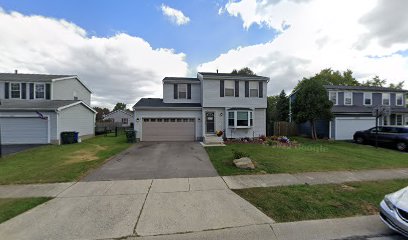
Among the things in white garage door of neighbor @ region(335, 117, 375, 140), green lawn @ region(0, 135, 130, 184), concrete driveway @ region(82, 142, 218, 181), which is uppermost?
white garage door of neighbor @ region(335, 117, 375, 140)

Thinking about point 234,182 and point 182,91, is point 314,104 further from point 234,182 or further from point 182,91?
point 234,182

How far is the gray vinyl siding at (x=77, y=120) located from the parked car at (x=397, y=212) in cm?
1893

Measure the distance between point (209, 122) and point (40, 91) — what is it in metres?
16.1

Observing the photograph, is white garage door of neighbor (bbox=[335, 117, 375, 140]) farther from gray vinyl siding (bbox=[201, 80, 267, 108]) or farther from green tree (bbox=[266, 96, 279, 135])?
gray vinyl siding (bbox=[201, 80, 267, 108])

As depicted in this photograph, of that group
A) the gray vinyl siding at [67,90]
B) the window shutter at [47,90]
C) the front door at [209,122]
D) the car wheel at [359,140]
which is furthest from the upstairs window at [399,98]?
the window shutter at [47,90]

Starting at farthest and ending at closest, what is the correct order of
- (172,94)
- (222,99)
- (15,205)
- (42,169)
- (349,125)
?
(349,125) < (172,94) < (222,99) < (42,169) < (15,205)

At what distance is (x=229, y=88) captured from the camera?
18188 mm

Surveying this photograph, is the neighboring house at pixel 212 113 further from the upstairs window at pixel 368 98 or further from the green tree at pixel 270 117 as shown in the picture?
the upstairs window at pixel 368 98

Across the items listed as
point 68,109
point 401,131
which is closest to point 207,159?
point 68,109

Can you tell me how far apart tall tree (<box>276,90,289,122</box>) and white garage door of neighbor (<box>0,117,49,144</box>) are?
26925mm

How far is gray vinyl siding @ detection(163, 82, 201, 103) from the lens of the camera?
1896 centimetres

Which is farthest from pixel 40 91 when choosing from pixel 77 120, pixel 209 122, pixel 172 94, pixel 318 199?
pixel 318 199

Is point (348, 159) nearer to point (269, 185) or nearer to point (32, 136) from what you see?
point (269, 185)

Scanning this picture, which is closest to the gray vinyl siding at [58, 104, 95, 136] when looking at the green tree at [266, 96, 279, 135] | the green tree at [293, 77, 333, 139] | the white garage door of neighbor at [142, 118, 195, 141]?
the white garage door of neighbor at [142, 118, 195, 141]
